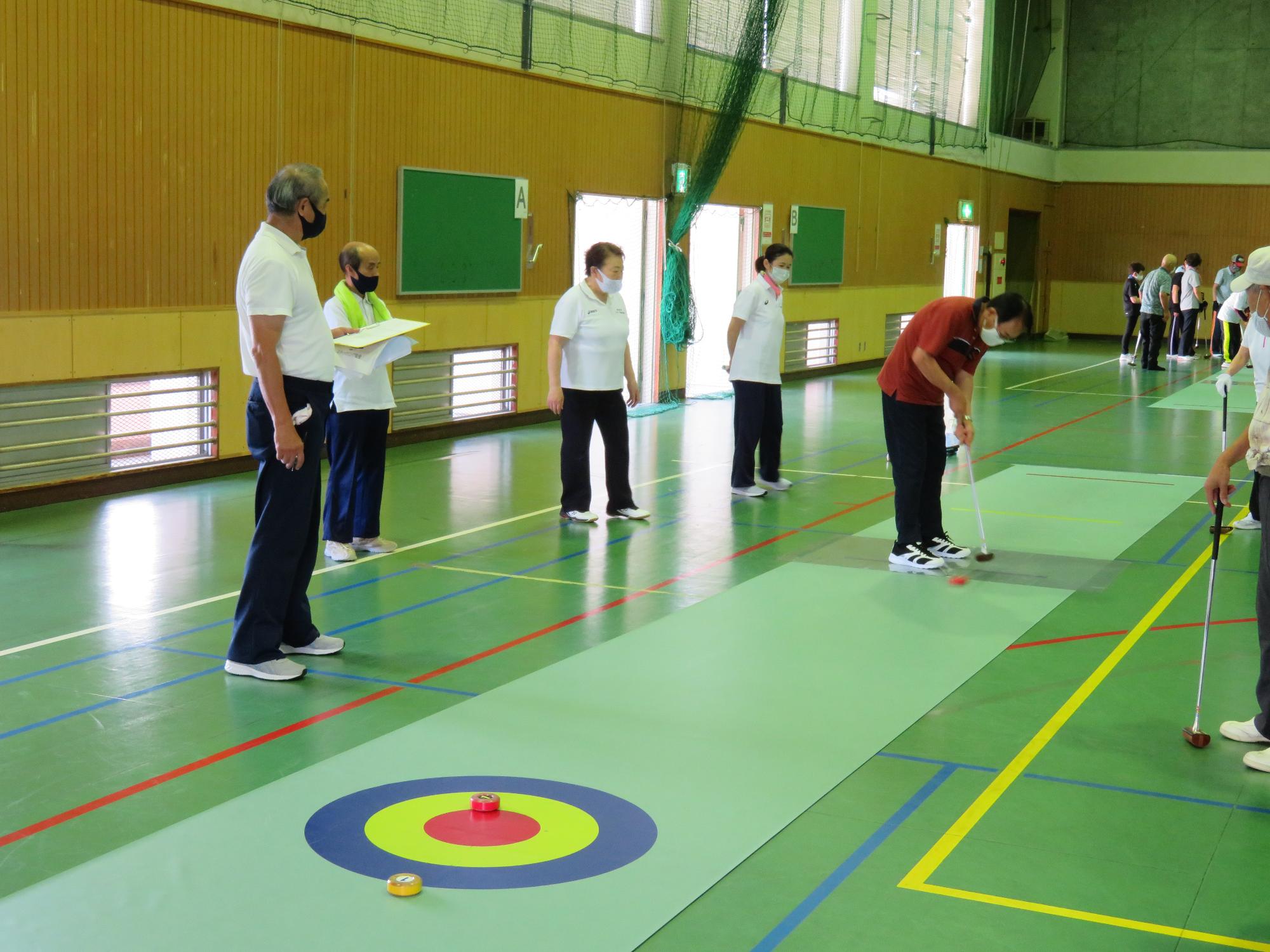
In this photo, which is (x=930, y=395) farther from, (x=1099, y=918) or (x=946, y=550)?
Result: (x=1099, y=918)

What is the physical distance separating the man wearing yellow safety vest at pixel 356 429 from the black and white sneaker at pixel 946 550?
293 cm

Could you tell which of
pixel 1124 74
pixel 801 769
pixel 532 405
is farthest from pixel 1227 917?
pixel 1124 74

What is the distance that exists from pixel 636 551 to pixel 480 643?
2.03 m

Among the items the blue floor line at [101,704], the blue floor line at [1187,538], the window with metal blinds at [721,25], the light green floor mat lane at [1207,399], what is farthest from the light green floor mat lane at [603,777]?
the window with metal blinds at [721,25]

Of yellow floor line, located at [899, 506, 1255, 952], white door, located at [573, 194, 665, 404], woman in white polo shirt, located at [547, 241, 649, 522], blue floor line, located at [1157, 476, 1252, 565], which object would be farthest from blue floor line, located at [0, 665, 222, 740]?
white door, located at [573, 194, 665, 404]

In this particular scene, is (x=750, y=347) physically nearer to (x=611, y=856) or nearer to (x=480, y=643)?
(x=480, y=643)

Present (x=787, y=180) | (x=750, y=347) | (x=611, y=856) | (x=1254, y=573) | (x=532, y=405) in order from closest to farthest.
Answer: (x=611, y=856), (x=1254, y=573), (x=750, y=347), (x=532, y=405), (x=787, y=180)

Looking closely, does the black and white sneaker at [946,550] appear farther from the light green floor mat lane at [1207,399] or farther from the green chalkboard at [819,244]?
the green chalkboard at [819,244]

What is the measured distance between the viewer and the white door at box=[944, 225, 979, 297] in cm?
2656

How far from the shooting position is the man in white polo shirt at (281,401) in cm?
500

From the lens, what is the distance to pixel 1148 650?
588 cm

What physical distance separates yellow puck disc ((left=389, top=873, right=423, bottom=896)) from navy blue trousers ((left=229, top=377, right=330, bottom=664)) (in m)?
1.97

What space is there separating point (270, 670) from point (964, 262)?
23508 millimetres

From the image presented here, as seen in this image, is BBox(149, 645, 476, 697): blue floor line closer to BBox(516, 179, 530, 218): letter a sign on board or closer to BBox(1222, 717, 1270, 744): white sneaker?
BBox(1222, 717, 1270, 744): white sneaker
